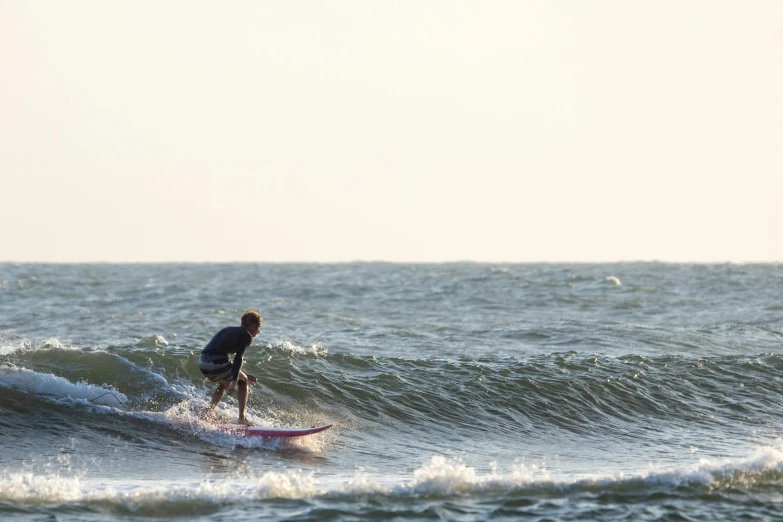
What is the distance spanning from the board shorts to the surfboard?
613 millimetres

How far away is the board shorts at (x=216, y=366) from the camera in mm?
11305

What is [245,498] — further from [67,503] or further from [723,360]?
[723,360]

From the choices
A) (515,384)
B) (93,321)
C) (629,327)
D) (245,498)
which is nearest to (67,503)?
(245,498)

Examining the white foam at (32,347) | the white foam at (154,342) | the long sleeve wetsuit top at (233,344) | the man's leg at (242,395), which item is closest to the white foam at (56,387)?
the white foam at (32,347)

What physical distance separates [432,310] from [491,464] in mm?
16369

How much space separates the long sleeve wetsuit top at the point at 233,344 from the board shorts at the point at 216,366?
5cm

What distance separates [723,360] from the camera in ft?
57.1

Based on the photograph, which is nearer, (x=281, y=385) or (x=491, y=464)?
(x=491, y=464)

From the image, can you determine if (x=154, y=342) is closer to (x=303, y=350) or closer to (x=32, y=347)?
(x=32, y=347)

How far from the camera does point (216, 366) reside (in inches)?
445

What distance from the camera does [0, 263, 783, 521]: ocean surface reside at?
8312mm

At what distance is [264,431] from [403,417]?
291cm

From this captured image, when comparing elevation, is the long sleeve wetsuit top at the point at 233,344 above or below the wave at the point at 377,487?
above

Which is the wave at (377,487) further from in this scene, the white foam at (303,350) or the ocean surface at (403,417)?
the white foam at (303,350)
